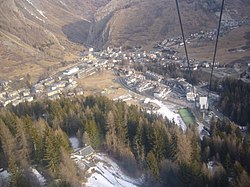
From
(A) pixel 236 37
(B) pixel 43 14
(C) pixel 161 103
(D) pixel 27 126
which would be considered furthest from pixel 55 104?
(B) pixel 43 14

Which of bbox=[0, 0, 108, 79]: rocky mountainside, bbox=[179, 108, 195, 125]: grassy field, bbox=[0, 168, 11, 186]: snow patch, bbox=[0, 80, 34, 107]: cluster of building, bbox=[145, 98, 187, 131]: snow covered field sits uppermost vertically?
bbox=[0, 0, 108, 79]: rocky mountainside

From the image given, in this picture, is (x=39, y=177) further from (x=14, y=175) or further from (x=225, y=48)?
(x=225, y=48)

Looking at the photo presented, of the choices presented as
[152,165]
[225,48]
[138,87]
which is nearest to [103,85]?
[138,87]

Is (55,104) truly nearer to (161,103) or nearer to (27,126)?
(27,126)

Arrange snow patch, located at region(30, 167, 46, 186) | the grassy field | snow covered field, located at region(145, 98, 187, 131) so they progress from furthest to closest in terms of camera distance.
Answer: the grassy field, snow covered field, located at region(145, 98, 187, 131), snow patch, located at region(30, 167, 46, 186)

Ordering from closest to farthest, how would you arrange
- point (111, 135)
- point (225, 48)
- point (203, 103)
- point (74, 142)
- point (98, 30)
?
point (111, 135) → point (74, 142) → point (203, 103) → point (225, 48) → point (98, 30)

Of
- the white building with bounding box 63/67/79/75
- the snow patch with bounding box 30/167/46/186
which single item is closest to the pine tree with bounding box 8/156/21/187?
the snow patch with bounding box 30/167/46/186

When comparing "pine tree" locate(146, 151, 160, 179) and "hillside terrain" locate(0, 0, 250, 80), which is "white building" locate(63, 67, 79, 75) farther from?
"pine tree" locate(146, 151, 160, 179)
